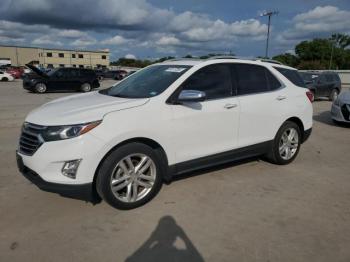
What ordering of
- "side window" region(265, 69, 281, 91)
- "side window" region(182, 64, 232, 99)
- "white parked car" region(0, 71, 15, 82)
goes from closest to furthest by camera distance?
"side window" region(182, 64, 232, 99)
"side window" region(265, 69, 281, 91)
"white parked car" region(0, 71, 15, 82)

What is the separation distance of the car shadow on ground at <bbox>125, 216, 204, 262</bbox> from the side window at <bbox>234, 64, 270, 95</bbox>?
228cm

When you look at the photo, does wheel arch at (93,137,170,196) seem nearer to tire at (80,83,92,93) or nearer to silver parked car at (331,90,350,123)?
silver parked car at (331,90,350,123)

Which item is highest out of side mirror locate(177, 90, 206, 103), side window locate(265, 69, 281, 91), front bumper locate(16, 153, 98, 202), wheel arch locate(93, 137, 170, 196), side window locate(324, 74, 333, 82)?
side window locate(265, 69, 281, 91)

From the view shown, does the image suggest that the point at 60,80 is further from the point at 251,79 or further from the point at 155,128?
the point at 155,128

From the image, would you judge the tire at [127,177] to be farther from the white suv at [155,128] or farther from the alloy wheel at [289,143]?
the alloy wheel at [289,143]

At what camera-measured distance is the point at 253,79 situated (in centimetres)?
506

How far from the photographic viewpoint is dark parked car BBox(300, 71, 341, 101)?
52.3 feet

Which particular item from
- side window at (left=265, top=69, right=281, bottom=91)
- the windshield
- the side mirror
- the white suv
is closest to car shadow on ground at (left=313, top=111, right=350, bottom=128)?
the white suv

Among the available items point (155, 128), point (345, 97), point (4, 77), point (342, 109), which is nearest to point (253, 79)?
point (155, 128)

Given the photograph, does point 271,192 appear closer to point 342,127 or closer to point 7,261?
point 7,261

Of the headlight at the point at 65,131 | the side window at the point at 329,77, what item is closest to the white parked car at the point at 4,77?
the side window at the point at 329,77

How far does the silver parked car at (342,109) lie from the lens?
29.8 feet

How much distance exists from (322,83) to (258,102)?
42.6 ft

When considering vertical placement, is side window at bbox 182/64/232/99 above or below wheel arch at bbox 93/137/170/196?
above
